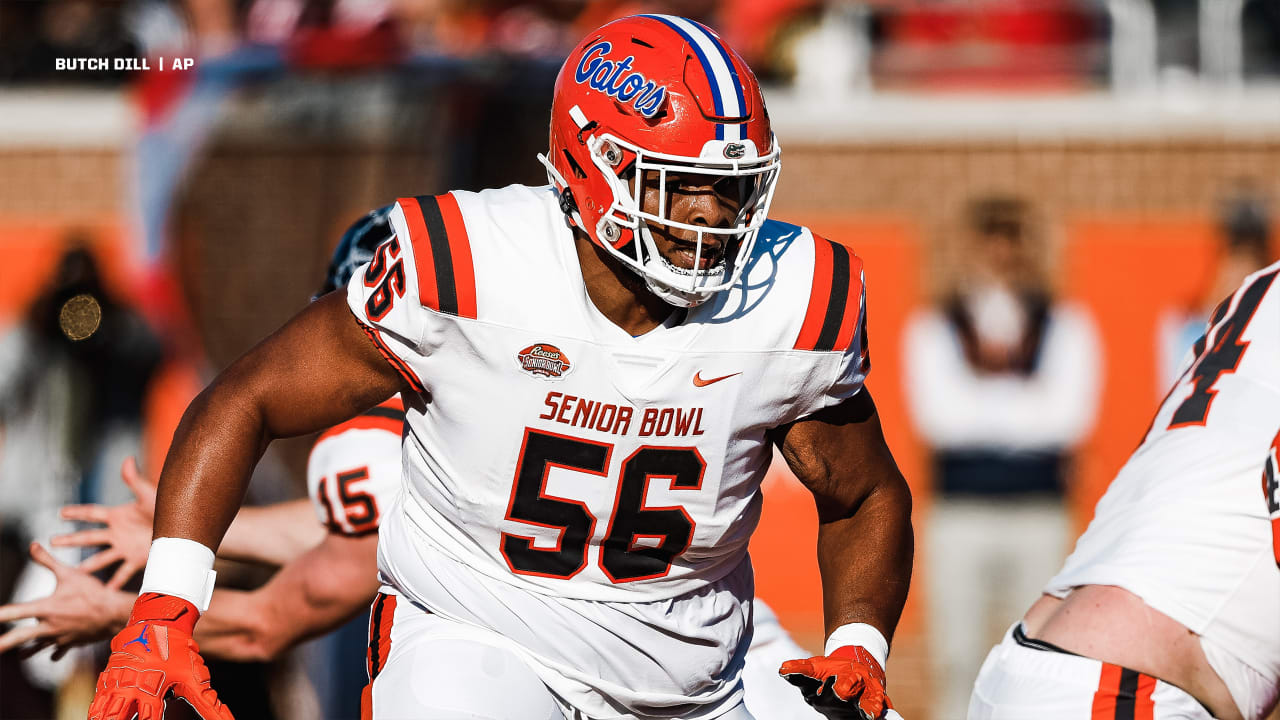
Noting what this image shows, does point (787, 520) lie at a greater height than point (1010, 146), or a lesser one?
lesser

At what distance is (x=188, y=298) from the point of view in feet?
24.3

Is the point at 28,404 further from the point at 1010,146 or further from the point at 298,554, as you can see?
the point at 1010,146

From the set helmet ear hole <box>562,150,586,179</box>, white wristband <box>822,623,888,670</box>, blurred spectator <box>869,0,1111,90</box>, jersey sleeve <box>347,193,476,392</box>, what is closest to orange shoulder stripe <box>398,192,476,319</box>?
jersey sleeve <box>347,193,476,392</box>

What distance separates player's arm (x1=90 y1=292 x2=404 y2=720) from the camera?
266 centimetres

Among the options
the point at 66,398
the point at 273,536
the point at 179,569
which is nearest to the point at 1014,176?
the point at 66,398

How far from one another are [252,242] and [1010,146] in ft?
13.3

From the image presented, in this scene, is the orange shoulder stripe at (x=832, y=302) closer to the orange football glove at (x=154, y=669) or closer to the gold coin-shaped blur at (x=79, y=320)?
the orange football glove at (x=154, y=669)

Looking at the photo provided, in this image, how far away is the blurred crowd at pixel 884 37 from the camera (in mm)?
7820

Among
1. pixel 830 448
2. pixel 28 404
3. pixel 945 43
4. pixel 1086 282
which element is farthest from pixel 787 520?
pixel 830 448

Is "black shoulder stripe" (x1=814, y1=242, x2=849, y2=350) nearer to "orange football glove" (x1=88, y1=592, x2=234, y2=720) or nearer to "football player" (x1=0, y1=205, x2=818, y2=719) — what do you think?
"football player" (x1=0, y1=205, x2=818, y2=719)

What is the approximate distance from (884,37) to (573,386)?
593 cm

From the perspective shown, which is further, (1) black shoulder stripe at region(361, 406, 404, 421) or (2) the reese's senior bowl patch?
(1) black shoulder stripe at region(361, 406, 404, 421)

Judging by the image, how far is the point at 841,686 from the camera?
2.75 meters

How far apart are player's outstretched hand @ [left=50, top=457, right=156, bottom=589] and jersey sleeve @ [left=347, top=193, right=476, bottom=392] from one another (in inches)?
47.0
